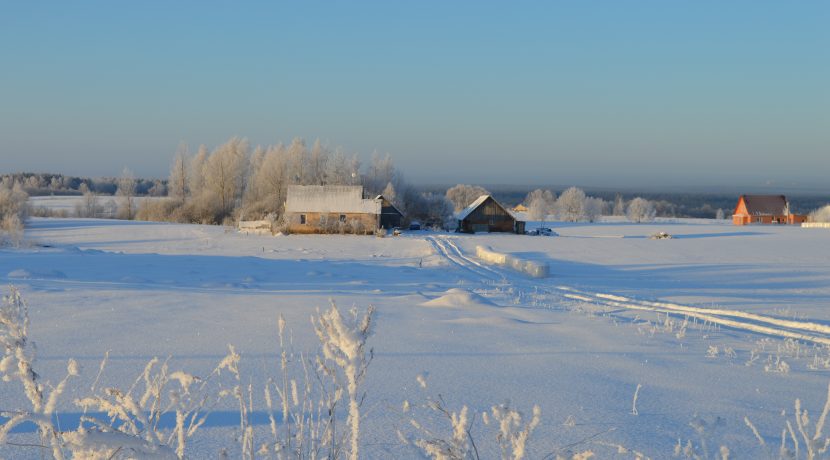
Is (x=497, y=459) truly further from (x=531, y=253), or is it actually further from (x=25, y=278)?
(x=531, y=253)

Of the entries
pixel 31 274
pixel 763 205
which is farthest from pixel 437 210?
pixel 31 274

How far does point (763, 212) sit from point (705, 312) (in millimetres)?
74788

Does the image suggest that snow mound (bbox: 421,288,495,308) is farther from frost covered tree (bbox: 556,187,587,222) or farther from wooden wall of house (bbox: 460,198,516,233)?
frost covered tree (bbox: 556,187,587,222)

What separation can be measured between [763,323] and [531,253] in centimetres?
2300

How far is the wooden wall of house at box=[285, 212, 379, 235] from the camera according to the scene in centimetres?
5178

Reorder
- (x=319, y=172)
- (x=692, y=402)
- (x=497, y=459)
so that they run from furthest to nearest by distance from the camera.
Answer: (x=319, y=172) → (x=692, y=402) → (x=497, y=459)

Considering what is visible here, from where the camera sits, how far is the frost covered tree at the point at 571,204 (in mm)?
106312

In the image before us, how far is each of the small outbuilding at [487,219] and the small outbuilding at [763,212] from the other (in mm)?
36716

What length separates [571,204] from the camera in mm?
110188

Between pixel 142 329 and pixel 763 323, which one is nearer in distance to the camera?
pixel 142 329

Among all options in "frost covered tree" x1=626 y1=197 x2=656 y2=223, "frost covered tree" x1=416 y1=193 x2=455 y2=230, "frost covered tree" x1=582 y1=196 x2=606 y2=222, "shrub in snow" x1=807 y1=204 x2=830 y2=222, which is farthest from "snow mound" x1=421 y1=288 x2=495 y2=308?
"frost covered tree" x1=582 y1=196 x2=606 y2=222

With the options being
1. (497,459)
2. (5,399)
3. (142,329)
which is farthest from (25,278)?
(497,459)

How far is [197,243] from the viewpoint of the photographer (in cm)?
4041

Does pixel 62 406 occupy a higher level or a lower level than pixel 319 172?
lower
